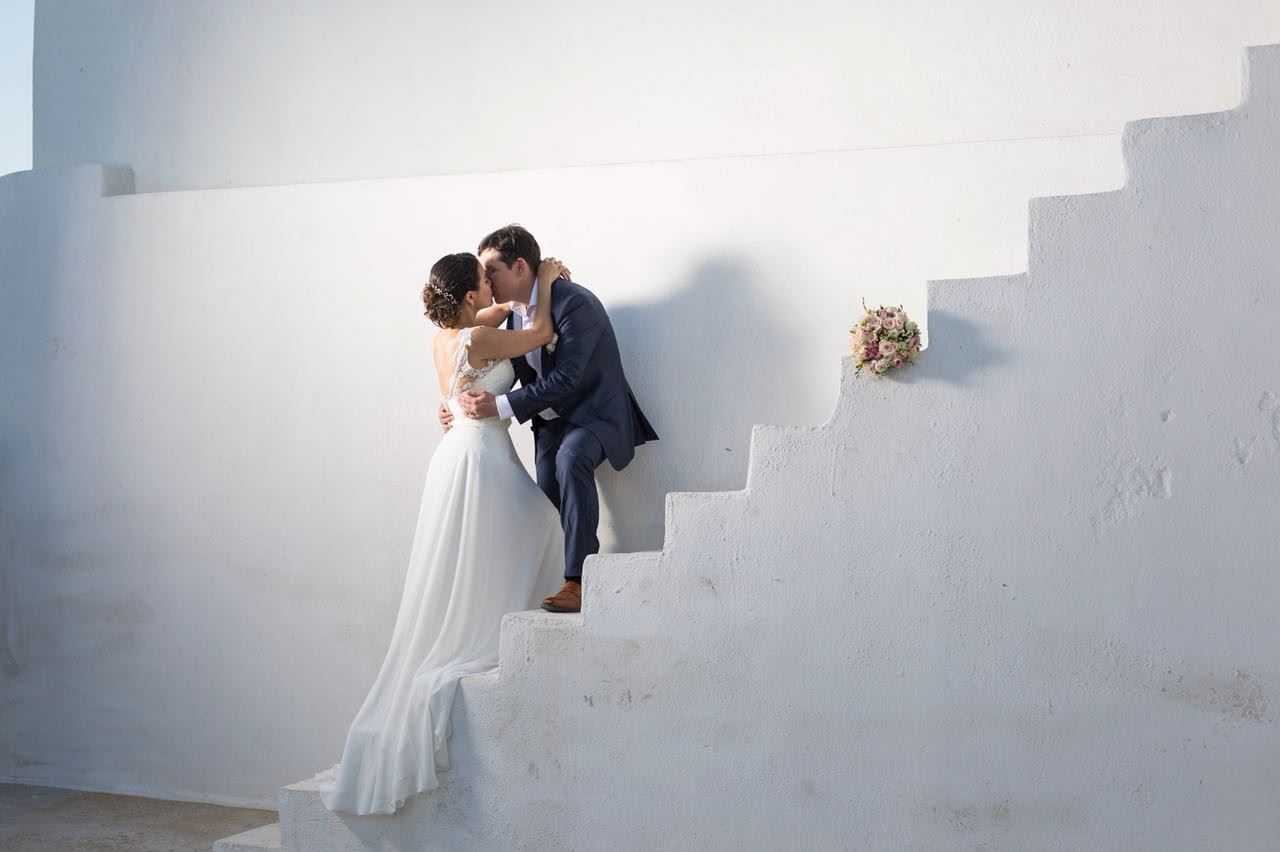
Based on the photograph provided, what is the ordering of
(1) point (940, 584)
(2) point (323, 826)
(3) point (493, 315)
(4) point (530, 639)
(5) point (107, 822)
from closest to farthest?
(1) point (940, 584) → (4) point (530, 639) → (2) point (323, 826) → (3) point (493, 315) → (5) point (107, 822)

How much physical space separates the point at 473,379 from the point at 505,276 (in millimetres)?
415

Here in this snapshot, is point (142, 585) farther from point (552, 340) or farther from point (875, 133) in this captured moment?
point (875, 133)

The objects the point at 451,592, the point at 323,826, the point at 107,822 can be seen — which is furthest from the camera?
the point at 107,822

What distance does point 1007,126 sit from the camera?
5.23 metres

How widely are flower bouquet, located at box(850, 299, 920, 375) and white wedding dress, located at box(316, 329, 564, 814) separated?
1.48 meters

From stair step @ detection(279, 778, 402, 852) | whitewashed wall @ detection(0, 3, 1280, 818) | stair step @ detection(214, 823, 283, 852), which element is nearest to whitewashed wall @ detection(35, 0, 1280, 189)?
whitewashed wall @ detection(0, 3, 1280, 818)

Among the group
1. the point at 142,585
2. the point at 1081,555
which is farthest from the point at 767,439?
the point at 142,585

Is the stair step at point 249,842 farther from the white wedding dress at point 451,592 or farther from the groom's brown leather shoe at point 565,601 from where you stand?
the groom's brown leather shoe at point 565,601

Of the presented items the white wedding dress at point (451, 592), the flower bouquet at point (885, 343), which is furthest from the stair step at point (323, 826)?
the flower bouquet at point (885, 343)

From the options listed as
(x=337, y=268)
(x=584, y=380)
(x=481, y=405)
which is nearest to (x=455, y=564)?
(x=481, y=405)

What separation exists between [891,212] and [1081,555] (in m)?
1.53

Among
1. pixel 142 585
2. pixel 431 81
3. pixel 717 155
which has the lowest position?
pixel 142 585

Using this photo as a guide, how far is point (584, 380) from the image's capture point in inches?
203

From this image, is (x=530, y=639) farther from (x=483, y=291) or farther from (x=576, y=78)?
(x=576, y=78)
